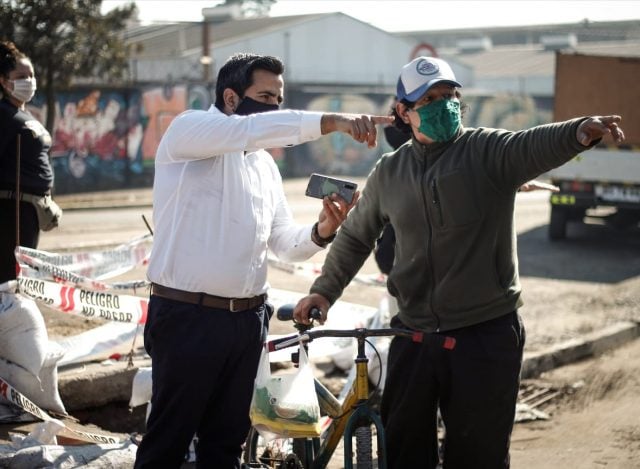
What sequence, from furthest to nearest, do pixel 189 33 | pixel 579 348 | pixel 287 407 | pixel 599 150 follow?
pixel 189 33
pixel 599 150
pixel 579 348
pixel 287 407

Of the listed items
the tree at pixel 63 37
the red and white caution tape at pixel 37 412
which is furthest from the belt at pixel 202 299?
the tree at pixel 63 37

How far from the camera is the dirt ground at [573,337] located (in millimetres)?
6305

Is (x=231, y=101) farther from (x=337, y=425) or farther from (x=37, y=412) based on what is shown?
(x=37, y=412)

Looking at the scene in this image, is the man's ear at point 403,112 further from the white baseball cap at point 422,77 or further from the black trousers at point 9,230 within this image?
the black trousers at point 9,230

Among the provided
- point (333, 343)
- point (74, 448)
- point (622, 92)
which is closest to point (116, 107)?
point (622, 92)

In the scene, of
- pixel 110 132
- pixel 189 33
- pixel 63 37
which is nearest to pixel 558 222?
pixel 63 37

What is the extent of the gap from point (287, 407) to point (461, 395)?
0.68 metres

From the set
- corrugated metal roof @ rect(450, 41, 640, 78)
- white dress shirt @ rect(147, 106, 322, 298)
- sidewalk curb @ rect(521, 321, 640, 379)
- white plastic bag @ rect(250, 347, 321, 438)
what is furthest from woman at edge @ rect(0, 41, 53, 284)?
corrugated metal roof @ rect(450, 41, 640, 78)

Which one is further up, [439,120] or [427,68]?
[427,68]

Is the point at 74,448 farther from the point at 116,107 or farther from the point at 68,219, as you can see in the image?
the point at 116,107

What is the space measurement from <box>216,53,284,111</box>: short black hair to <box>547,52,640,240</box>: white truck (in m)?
12.1

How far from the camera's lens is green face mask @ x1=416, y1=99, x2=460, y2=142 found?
156 inches

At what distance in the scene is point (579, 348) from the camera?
8.74 meters

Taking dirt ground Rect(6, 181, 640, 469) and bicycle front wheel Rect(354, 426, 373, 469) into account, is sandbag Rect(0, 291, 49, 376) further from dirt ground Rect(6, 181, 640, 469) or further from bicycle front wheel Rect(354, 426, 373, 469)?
bicycle front wheel Rect(354, 426, 373, 469)
